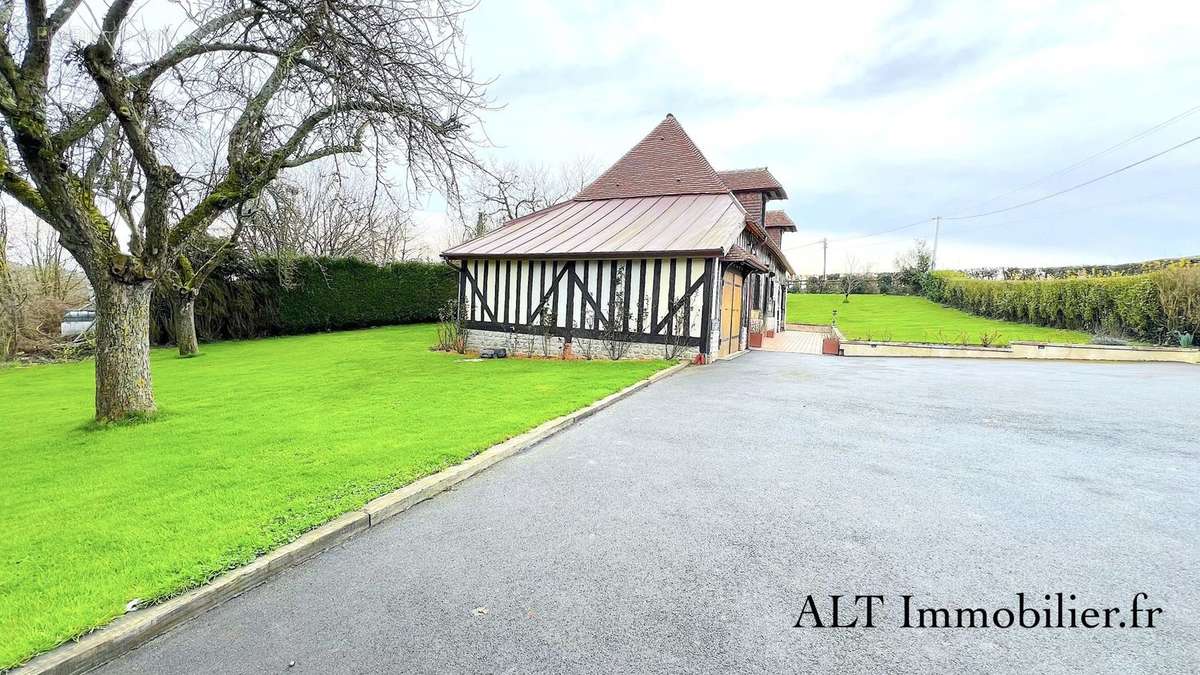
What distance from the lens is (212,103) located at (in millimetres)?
6461

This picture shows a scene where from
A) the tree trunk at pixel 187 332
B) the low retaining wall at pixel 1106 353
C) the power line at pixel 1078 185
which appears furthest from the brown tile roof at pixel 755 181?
the tree trunk at pixel 187 332

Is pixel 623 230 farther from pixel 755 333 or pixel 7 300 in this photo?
pixel 7 300

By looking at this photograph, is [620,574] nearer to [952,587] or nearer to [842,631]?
[842,631]

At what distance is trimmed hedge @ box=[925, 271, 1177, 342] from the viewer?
1441cm

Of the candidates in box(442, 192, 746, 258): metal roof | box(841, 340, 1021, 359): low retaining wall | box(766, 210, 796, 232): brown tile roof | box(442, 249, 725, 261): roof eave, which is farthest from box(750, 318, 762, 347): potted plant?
box(766, 210, 796, 232): brown tile roof

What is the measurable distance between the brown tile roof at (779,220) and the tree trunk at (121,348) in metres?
22.0

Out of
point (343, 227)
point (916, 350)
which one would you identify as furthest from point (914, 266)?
point (343, 227)

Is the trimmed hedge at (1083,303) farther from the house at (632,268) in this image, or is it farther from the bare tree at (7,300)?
the bare tree at (7,300)

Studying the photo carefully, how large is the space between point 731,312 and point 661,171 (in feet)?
18.4

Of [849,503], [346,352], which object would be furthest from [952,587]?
[346,352]

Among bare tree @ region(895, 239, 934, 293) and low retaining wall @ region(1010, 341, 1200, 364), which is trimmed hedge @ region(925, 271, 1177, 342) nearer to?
low retaining wall @ region(1010, 341, 1200, 364)

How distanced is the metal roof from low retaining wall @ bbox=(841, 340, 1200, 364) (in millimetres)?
5215

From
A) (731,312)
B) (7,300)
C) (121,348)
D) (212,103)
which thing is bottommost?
(121,348)

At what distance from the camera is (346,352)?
14.3m
